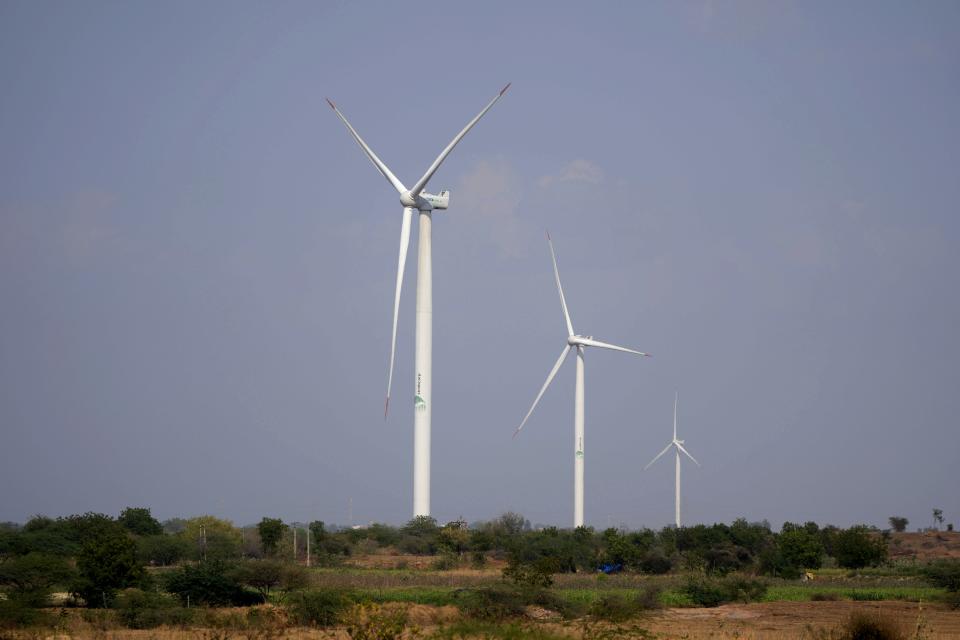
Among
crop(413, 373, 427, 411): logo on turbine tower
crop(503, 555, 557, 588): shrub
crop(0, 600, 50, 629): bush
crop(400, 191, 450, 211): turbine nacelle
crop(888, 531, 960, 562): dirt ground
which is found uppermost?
crop(400, 191, 450, 211): turbine nacelle

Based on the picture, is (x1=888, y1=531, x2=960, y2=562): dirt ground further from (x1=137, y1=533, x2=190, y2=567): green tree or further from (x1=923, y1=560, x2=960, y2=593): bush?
(x1=137, y1=533, x2=190, y2=567): green tree

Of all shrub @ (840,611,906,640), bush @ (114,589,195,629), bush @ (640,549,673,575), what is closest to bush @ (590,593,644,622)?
shrub @ (840,611,906,640)

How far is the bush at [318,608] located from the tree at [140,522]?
47304 millimetres

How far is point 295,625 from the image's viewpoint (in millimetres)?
38562

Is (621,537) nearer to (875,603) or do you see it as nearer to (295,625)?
(875,603)

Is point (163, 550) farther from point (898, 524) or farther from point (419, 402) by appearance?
point (898, 524)

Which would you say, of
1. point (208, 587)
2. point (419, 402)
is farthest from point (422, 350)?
point (208, 587)

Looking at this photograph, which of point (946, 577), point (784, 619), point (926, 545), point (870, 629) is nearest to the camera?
point (870, 629)

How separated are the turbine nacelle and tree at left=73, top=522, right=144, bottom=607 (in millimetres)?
37742

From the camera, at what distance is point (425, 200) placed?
83.2 metres

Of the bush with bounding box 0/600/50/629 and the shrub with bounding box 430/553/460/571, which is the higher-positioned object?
the bush with bounding box 0/600/50/629

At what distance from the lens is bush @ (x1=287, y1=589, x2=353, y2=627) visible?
39.4 meters

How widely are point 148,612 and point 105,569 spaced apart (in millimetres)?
8344

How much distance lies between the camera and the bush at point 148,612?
38.8 m
